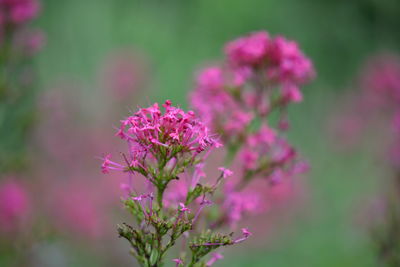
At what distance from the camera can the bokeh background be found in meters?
6.15

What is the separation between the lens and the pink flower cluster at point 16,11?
170 inches

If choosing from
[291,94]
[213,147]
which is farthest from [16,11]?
[213,147]

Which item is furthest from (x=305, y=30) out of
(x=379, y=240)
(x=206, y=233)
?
(x=206, y=233)

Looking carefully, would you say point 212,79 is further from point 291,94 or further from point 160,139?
point 160,139

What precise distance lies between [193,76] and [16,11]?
6026mm

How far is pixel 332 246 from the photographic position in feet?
23.6

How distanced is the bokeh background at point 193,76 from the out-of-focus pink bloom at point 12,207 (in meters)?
0.34

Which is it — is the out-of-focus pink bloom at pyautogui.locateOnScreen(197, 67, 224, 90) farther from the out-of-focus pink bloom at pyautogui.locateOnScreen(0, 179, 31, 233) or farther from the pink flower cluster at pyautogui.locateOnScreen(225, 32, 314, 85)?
the out-of-focus pink bloom at pyautogui.locateOnScreen(0, 179, 31, 233)

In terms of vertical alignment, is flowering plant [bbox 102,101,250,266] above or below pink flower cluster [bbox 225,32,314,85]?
below

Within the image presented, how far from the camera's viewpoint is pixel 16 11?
14.2 feet

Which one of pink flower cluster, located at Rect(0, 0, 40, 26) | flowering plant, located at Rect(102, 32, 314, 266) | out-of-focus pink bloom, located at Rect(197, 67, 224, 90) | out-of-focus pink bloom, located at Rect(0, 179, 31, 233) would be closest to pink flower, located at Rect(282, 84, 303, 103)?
flowering plant, located at Rect(102, 32, 314, 266)

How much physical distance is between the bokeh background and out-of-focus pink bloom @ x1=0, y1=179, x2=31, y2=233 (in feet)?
1.13

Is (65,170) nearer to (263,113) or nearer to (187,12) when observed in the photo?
(263,113)

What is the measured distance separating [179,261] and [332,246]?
5486mm
